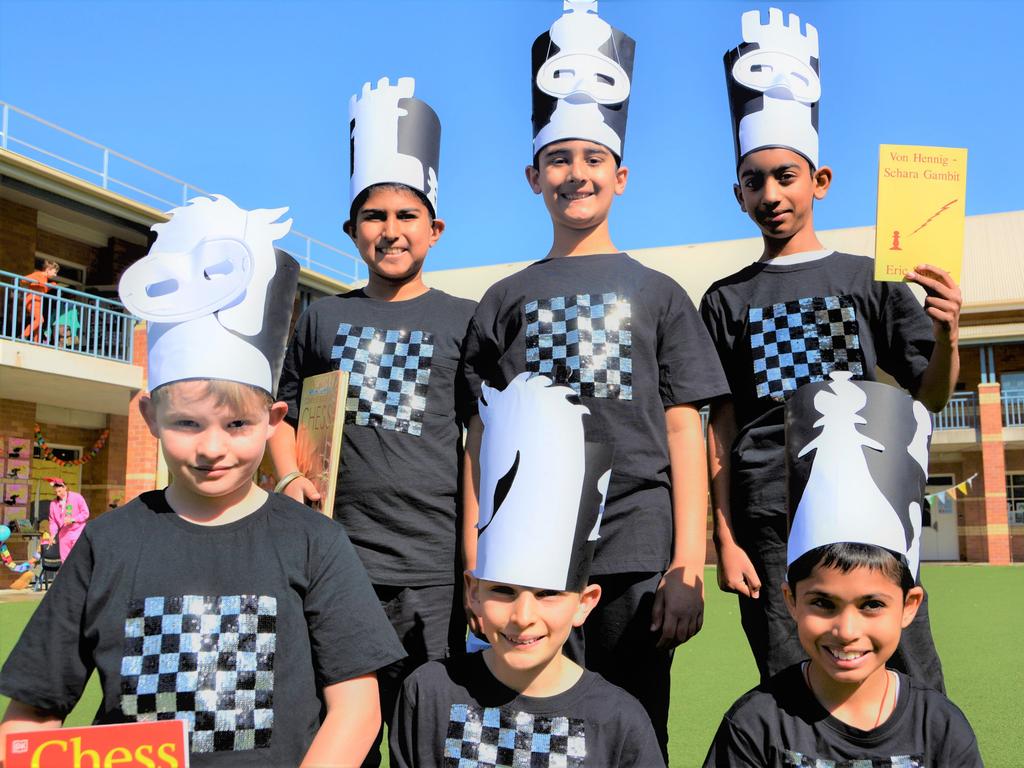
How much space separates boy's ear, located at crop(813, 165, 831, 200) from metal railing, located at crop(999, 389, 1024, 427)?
25741 mm

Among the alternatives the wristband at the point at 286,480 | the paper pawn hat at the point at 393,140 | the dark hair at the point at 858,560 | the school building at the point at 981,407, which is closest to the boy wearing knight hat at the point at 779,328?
the dark hair at the point at 858,560

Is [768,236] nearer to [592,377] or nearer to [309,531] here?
[592,377]

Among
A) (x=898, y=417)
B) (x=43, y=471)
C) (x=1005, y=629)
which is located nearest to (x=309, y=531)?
(x=898, y=417)

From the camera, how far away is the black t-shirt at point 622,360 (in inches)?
103

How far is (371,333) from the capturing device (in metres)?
3.09

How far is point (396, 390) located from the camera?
303 centimetres

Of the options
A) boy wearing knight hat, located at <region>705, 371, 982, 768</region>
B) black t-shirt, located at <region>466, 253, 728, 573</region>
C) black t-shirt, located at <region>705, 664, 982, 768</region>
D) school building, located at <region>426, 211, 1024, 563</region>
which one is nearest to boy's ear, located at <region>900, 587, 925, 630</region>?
boy wearing knight hat, located at <region>705, 371, 982, 768</region>

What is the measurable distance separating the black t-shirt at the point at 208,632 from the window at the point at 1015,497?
28.6 metres

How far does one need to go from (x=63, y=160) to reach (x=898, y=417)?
15.5m

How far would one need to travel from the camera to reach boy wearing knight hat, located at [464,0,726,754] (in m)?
2.59

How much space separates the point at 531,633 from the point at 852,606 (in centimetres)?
71

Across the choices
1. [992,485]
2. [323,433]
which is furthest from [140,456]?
[992,485]

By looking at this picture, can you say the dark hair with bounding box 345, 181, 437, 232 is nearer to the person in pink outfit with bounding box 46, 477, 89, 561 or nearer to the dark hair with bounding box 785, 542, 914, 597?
the dark hair with bounding box 785, 542, 914, 597

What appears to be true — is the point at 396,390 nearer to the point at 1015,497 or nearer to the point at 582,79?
the point at 582,79
